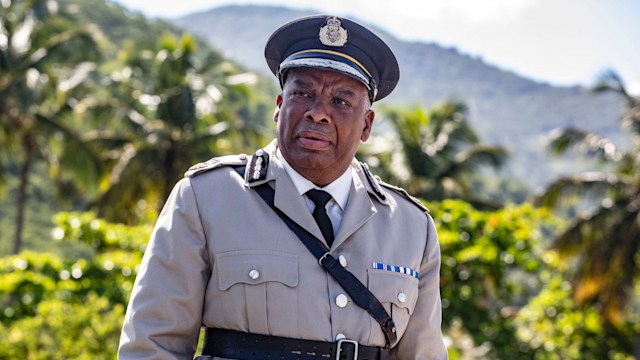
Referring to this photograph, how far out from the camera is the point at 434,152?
70.5 feet

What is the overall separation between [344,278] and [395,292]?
0.54ft

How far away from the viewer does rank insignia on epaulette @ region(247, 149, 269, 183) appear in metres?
2.60

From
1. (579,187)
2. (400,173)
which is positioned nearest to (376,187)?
(579,187)

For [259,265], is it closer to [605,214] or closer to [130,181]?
[605,214]

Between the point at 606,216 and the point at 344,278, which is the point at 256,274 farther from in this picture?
the point at 606,216

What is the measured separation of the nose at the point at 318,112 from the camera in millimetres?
2492

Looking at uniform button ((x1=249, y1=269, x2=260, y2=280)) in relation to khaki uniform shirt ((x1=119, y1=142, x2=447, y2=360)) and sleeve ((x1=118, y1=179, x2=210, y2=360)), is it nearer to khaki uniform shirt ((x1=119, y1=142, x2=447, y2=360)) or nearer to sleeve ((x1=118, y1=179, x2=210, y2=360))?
khaki uniform shirt ((x1=119, y1=142, x2=447, y2=360))

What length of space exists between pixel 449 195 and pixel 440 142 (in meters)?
1.71

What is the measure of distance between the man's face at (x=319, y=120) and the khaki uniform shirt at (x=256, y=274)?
10 centimetres

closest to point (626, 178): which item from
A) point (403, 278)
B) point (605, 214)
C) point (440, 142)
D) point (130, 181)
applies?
point (605, 214)

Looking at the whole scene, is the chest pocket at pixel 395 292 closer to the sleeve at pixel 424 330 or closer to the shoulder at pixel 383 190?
the sleeve at pixel 424 330

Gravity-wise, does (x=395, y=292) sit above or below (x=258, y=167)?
below

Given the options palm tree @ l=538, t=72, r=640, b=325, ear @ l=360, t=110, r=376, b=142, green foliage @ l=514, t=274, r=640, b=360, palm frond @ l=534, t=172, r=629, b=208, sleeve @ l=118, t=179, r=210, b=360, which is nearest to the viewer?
sleeve @ l=118, t=179, r=210, b=360

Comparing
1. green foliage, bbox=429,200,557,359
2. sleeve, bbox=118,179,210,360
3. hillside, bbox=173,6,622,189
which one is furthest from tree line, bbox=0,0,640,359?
hillside, bbox=173,6,622,189
